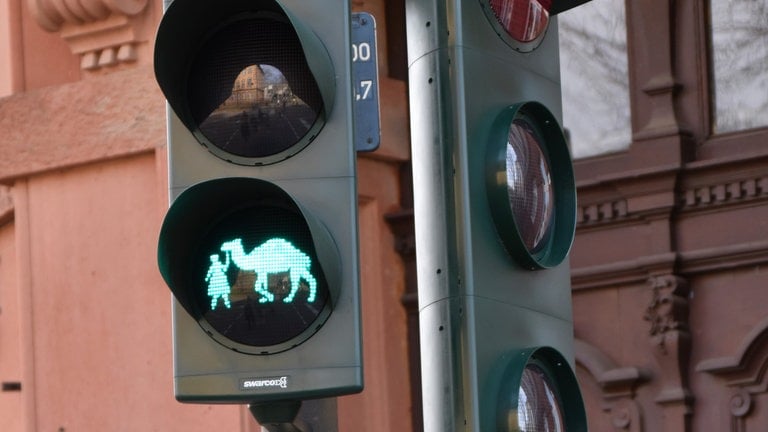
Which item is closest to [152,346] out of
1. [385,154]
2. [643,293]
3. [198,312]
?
[385,154]

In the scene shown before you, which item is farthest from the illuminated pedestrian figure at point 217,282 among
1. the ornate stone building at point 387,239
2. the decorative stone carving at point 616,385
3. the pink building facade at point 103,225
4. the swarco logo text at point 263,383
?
the pink building facade at point 103,225

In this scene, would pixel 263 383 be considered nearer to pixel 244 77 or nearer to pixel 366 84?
pixel 244 77

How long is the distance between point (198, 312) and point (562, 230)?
24.1 inches

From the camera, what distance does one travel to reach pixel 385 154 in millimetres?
9445

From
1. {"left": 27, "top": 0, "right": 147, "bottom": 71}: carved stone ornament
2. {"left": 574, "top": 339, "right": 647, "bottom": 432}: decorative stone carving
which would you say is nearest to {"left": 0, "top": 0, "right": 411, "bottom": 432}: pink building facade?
{"left": 27, "top": 0, "right": 147, "bottom": 71}: carved stone ornament

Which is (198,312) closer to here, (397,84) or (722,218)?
(722,218)

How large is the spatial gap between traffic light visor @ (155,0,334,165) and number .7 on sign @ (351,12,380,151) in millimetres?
485

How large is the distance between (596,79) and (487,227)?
248 inches

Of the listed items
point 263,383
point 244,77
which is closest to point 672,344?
point 244,77

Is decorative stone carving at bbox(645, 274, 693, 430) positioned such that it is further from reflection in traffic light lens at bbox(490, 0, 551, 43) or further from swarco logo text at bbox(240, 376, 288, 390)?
swarco logo text at bbox(240, 376, 288, 390)

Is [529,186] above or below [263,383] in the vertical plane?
above

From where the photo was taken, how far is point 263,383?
284cm

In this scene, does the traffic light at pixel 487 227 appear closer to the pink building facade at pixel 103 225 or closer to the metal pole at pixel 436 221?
the metal pole at pixel 436 221

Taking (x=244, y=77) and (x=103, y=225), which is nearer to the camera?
(x=244, y=77)
